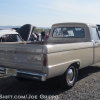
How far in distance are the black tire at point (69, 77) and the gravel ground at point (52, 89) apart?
0.14 m

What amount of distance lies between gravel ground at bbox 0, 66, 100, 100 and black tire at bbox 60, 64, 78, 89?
0.14 metres

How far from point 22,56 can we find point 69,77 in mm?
1451

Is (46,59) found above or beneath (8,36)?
beneath

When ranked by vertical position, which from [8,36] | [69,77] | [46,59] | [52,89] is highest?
[8,36]

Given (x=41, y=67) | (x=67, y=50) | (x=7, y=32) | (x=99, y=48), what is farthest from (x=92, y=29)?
(x=7, y=32)

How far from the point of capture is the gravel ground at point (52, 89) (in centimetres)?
440

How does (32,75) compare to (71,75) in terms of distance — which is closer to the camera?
(32,75)

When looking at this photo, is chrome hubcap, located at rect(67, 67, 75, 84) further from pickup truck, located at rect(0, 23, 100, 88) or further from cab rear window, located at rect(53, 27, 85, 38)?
cab rear window, located at rect(53, 27, 85, 38)

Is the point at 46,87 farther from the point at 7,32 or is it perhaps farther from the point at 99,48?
the point at 7,32

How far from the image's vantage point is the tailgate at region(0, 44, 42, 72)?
4109 mm

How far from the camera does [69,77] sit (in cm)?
496

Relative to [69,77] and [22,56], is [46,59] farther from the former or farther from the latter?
[69,77]

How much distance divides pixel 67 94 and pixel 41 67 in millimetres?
1050

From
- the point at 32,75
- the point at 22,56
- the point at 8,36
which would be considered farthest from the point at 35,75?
the point at 8,36
